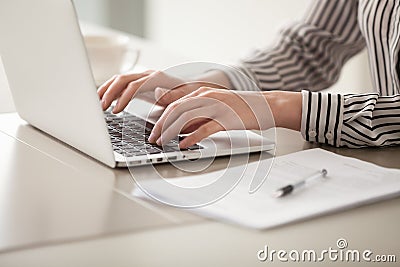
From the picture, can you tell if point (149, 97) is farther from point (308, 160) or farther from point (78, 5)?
point (78, 5)

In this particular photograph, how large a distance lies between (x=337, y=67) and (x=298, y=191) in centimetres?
100

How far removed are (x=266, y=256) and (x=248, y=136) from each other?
0.41 meters

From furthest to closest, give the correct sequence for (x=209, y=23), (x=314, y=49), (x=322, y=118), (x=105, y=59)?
(x=209, y=23) < (x=314, y=49) < (x=105, y=59) < (x=322, y=118)

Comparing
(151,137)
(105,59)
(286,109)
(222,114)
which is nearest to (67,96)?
(151,137)

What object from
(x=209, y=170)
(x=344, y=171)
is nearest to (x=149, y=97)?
(x=209, y=170)

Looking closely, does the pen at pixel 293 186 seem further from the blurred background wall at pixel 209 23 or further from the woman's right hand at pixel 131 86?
the blurred background wall at pixel 209 23

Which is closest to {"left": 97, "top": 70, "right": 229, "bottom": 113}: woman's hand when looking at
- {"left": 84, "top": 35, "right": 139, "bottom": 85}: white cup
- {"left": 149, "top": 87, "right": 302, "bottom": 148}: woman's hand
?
{"left": 149, "top": 87, "right": 302, "bottom": 148}: woman's hand

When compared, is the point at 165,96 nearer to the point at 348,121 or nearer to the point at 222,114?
the point at 222,114

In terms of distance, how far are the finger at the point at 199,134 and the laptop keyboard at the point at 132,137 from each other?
13 millimetres

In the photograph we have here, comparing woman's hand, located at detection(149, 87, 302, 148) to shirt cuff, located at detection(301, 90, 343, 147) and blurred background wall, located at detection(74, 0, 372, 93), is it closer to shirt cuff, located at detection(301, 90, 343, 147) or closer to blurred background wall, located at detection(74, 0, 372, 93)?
shirt cuff, located at detection(301, 90, 343, 147)

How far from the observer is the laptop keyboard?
47.1 inches

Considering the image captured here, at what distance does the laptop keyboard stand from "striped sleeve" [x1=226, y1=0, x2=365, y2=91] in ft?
1.82

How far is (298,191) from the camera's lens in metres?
1.03

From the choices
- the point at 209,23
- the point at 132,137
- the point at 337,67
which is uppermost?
the point at 132,137
